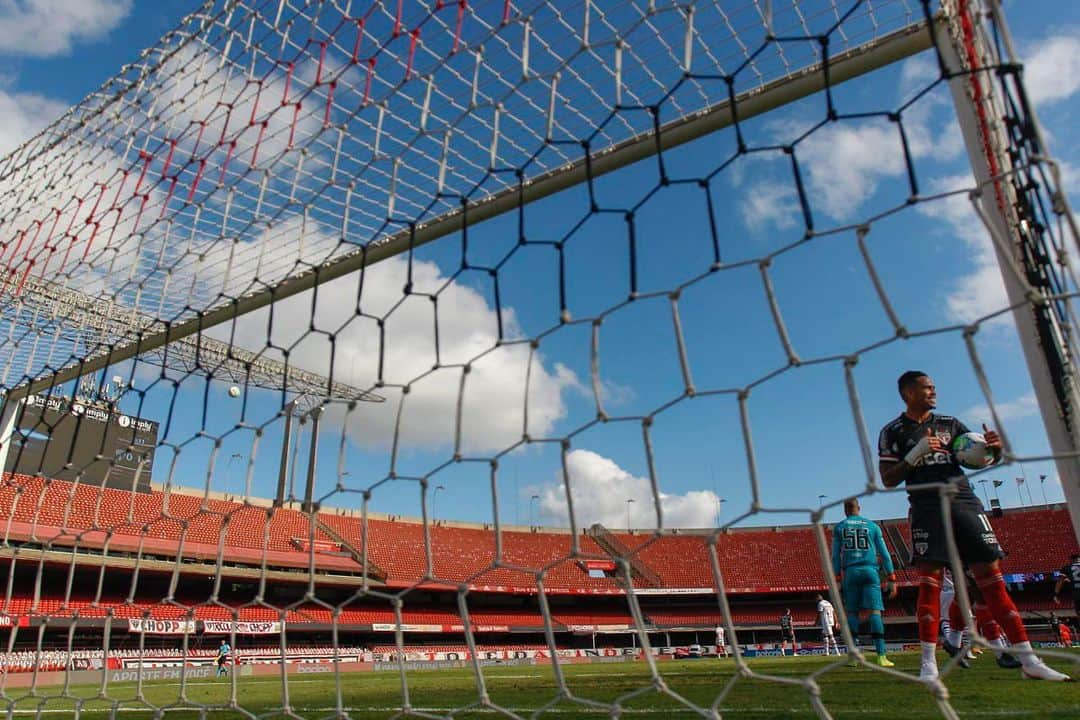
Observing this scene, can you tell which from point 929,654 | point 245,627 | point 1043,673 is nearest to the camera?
point 1043,673

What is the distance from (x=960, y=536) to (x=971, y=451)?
1.46 ft

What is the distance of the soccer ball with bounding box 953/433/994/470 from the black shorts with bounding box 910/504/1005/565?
9.6 inches

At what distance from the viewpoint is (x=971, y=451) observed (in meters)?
2.96

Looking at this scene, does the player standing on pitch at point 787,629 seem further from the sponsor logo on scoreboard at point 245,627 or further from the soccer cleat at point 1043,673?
the soccer cleat at point 1043,673

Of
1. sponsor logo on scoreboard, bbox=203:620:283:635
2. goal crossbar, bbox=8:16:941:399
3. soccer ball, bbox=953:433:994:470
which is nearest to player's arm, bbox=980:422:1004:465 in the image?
soccer ball, bbox=953:433:994:470

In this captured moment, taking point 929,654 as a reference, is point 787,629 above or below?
below

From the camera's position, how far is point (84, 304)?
5.50m

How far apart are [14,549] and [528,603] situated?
29.5 m

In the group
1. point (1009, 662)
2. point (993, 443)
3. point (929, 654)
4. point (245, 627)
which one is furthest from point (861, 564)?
point (245, 627)

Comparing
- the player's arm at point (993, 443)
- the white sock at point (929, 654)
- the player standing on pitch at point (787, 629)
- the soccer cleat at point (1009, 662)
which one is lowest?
the player standing on pitch at point (787, 629)

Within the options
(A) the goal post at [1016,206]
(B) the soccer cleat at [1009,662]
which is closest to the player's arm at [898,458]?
(A) the goal post at [1016,206]

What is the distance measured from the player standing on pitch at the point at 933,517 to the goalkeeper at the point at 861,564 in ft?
6.24

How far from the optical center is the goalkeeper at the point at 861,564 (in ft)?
A: 17.3

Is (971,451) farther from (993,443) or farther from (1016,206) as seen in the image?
(1016,206)
